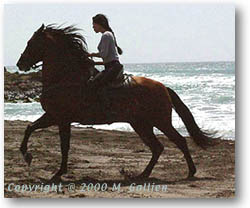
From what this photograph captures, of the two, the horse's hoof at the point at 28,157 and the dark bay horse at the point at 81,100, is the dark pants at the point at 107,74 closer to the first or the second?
the dark bay horse at the point at 81,100

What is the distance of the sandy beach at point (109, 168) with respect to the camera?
4836 mm

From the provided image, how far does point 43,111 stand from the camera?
16.2 feet

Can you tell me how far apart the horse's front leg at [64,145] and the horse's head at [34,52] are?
68 centimetres

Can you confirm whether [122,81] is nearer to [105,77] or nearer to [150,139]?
[105,77]

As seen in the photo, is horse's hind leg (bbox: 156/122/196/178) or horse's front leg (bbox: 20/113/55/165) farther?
horse's hind leg (bbox: 156/122/196/178)

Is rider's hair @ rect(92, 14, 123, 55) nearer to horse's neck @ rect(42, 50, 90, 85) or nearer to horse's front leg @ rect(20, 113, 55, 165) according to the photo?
horse's neck @ rect(42, 50, 90, 85)

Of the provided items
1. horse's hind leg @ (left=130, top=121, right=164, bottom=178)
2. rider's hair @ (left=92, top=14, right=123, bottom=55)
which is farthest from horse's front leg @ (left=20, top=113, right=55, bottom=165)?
rider's hair @ (left=92, top=14, right=123, bottom=55)

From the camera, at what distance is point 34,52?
15.9ft

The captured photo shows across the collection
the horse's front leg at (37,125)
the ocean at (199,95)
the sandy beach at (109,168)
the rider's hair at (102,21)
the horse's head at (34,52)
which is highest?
the rider's hair at (102,21)

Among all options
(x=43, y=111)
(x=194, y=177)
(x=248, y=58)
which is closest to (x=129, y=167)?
(x=194, y=177)

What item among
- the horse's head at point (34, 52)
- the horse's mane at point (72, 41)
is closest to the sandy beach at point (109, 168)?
the horse's head at point (34, 52)

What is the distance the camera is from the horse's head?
4.84 meters

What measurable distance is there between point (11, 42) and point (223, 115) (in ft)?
7.17
